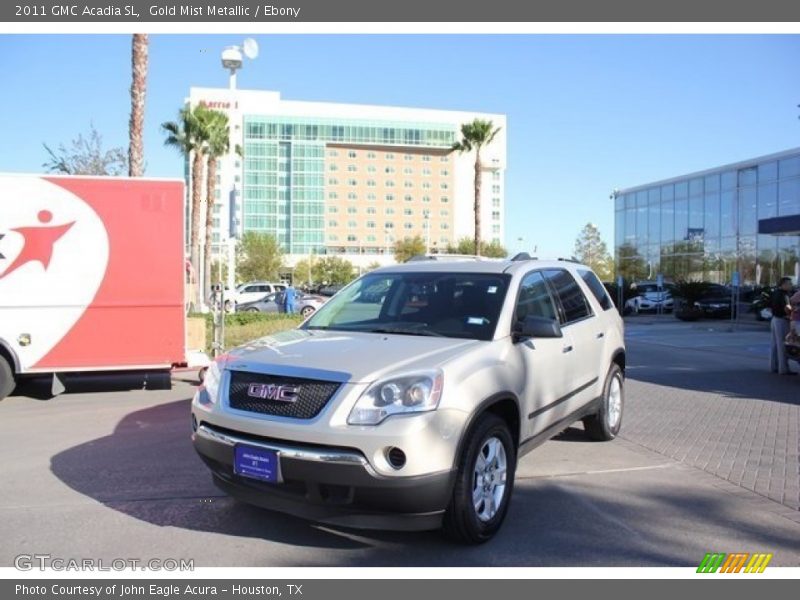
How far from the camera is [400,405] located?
392 centimetres

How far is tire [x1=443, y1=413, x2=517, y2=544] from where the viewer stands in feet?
13.4

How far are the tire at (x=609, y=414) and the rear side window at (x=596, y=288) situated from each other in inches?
25.3

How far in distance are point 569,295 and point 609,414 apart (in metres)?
1.55

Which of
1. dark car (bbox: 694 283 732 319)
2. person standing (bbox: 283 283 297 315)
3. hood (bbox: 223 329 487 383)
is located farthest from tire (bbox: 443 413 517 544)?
dark car (bbox: 694 283 732 319)

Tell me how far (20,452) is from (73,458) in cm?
69

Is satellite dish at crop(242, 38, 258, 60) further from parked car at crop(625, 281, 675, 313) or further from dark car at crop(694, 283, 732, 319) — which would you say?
parked car at crop(625, 281, 675, 313)

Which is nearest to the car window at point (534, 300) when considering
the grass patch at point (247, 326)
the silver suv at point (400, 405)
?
the silver suv at point (400, 405)

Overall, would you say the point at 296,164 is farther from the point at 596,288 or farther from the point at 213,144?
the point at 596,288

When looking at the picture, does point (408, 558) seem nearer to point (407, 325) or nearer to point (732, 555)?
point (407, 325)

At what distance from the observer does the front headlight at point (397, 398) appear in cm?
389

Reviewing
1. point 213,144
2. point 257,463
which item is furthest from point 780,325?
point 213,144

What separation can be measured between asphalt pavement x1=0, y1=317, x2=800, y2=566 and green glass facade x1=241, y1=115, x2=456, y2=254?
11141cm

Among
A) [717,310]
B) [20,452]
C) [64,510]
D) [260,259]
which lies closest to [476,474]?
[64,510]

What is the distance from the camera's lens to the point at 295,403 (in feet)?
13.3
